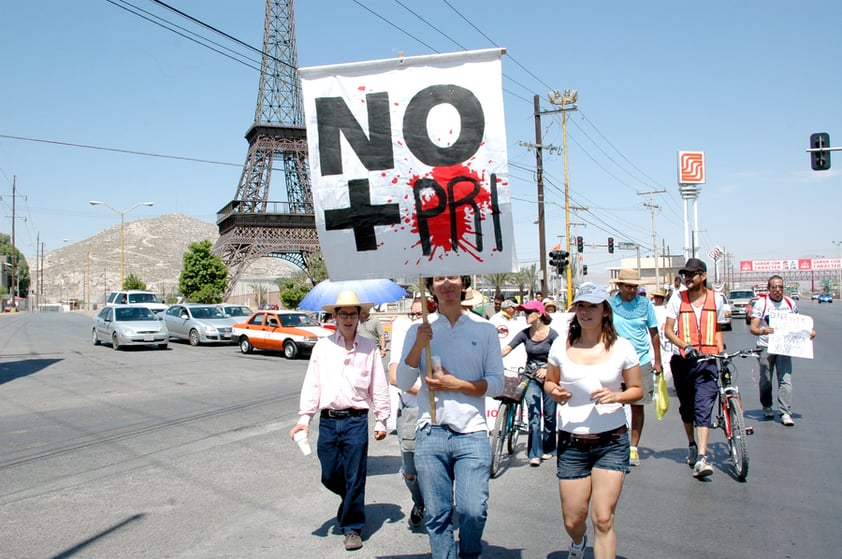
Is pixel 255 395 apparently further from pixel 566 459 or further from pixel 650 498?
pixel 566 459

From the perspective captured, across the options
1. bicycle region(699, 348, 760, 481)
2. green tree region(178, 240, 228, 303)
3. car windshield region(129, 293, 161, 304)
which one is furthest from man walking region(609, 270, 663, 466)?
green tree region(178, 240, 228, 303)

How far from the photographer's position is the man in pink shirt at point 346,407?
4.77 metres

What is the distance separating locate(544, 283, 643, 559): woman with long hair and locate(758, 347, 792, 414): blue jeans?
5999 mm

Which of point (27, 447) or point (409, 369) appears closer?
point (409, 369)

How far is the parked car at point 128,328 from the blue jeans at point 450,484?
65.3 feet

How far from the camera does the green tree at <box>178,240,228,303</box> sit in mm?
48156

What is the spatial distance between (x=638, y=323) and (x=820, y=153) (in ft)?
56.6

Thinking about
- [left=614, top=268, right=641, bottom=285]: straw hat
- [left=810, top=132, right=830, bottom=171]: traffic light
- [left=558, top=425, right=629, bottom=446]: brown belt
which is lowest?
[left=558, top=425, right=629, bottom=446]: brown belt

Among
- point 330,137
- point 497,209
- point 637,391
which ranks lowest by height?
point 637,391

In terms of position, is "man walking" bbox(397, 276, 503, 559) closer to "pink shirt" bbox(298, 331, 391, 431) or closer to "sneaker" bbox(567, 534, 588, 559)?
"sneaker" bbox(567, 534, 588, 559)

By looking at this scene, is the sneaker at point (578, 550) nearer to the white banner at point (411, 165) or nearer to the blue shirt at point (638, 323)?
the white banner at point (411, 165)

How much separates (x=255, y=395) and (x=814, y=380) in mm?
10029

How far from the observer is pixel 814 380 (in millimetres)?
13102

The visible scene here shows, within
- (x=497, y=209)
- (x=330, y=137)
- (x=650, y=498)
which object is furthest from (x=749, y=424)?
(x=330, y=137)
